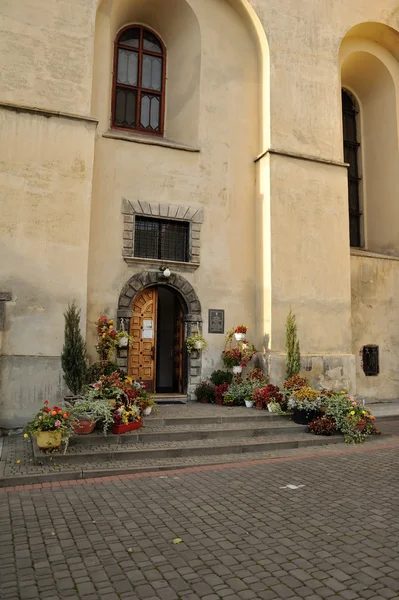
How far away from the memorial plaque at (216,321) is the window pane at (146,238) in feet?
7.02

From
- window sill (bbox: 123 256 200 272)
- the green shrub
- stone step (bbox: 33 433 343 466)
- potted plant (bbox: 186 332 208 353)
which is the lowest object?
stone step (bbox: 33 433 343 466)

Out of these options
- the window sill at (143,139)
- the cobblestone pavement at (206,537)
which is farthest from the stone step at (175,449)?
the window sill at (143,139)

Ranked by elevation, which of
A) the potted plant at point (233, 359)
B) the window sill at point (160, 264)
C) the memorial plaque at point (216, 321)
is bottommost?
the potted plant at point (233, 359)

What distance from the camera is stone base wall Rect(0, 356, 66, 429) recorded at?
383 inches

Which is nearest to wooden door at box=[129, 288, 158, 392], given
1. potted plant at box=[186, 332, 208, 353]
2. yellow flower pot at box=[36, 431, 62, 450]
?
potted plant at box=[186, 332, 208, 353]

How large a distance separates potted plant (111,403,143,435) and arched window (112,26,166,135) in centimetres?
826

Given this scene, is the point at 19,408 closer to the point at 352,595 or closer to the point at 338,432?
the point at 338,432

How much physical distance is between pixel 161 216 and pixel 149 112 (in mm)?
3660

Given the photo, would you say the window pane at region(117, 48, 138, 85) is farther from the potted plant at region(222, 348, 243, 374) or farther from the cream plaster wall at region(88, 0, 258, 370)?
the potted plant at region(222, 348, 243, 374)

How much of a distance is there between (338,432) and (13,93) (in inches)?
404

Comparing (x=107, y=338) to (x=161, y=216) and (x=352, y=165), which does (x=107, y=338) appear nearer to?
(x=161, y=216)

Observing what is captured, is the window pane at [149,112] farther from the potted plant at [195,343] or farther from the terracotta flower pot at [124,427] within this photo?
the terracotta flower pot at [124,427]

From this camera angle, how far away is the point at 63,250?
10.5 meters

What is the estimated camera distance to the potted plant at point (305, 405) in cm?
1005
